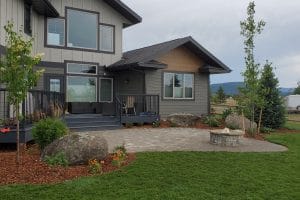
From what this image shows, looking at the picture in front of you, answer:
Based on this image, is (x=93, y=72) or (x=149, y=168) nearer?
(x=149, y=168)

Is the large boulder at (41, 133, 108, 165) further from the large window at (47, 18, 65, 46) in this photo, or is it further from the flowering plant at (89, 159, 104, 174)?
the large window at (47, 18, 65, 46)

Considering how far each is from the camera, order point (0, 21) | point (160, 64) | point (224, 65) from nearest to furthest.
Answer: point (0, 21) < point (160, 64) < point (224, 65)

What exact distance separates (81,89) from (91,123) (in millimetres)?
3487

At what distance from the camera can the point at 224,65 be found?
2059 cm

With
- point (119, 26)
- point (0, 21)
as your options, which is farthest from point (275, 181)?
point (119, 26)

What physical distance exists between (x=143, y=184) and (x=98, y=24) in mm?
13851

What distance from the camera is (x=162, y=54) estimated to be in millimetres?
18250

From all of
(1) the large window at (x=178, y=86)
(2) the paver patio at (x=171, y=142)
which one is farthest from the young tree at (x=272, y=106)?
(2) the paver patio at (x=171, y=142)

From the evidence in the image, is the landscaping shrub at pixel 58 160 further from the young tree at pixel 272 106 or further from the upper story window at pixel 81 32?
the young tree at pixel 272 106

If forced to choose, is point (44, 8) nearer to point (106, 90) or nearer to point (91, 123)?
point (106, 90)

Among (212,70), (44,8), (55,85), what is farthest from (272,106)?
(44,8)

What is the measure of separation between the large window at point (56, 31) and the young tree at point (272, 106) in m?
10.4

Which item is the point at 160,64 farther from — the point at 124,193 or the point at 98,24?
the point at 124,193

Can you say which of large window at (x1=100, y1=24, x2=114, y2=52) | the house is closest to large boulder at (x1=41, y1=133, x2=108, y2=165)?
the house
